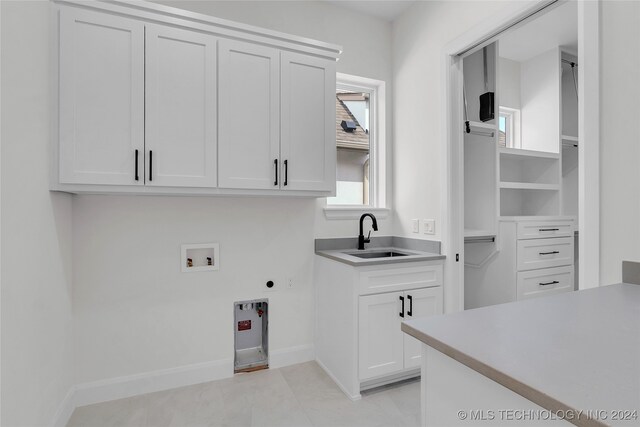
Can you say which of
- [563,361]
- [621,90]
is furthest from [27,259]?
[621,90]

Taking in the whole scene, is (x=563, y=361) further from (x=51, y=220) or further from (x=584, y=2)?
(x=51, y=220)

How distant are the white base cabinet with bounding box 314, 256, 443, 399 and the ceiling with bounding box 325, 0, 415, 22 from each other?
6.84ft

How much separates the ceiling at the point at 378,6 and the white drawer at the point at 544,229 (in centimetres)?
203

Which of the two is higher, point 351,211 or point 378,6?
point 378,6

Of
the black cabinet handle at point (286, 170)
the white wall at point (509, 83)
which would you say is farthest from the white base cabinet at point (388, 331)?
the white wall at point (509, 83)

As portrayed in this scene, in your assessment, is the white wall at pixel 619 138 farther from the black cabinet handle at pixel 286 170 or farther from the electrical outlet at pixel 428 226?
the black cabinet handle at pixel 286 170

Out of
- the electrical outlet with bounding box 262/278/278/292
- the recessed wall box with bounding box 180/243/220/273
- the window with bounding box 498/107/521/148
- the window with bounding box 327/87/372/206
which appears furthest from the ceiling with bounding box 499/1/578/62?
the recessed wall box with bounding box 180/243/220/273

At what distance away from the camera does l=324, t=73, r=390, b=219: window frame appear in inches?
110

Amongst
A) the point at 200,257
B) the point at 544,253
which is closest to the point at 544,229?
the point at 544,253

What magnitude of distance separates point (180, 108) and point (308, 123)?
2.59 ft

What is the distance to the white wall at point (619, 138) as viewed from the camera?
130cm

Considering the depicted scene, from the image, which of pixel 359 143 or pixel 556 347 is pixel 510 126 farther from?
pixel 556 347

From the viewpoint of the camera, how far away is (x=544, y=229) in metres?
2.82

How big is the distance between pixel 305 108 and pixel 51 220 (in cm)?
154
